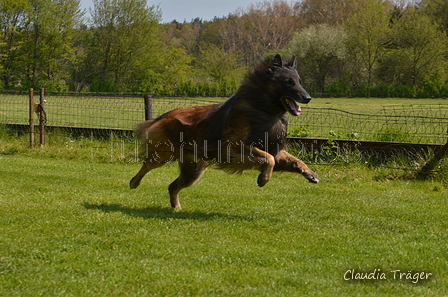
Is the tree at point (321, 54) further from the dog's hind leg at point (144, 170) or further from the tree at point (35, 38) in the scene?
the dog's hind leg at point (144, 170)

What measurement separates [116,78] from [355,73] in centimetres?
2677

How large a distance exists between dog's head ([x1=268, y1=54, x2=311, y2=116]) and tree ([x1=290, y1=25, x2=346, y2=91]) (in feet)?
166

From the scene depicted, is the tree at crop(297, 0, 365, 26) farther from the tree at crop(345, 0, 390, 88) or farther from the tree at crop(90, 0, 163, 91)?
the tree at crop(90, 0, 163, 91)

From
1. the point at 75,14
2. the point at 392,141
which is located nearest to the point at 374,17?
the point at 75,14

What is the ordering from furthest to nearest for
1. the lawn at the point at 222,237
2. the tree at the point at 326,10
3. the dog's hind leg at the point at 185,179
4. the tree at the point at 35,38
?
the tree at the point at 326,10, the tree at the point at 35,38, the dog's hind leg at the point at 185,179, the lawn at the point at 222,237

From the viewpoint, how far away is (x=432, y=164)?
9.03 m

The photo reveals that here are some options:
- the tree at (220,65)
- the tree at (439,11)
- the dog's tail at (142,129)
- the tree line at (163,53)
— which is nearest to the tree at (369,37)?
the tree line at (163,53)

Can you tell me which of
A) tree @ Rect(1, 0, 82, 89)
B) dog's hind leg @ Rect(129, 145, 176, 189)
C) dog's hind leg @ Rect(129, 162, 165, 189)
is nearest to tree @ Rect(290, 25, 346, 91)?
tree @ Rect(1, 0, 82, 89)

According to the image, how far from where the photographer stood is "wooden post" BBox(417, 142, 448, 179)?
877 centimetres

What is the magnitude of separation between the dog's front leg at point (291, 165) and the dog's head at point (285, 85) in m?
0.68

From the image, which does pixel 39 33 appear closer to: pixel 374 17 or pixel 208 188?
pixel 374 17

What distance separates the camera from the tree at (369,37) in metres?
55.2

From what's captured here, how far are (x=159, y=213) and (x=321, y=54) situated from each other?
53.3 metres

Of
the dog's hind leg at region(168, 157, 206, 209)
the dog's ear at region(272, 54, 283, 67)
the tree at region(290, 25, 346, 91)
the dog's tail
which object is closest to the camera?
the dog's ear at region(272, 54, 283, 67)
